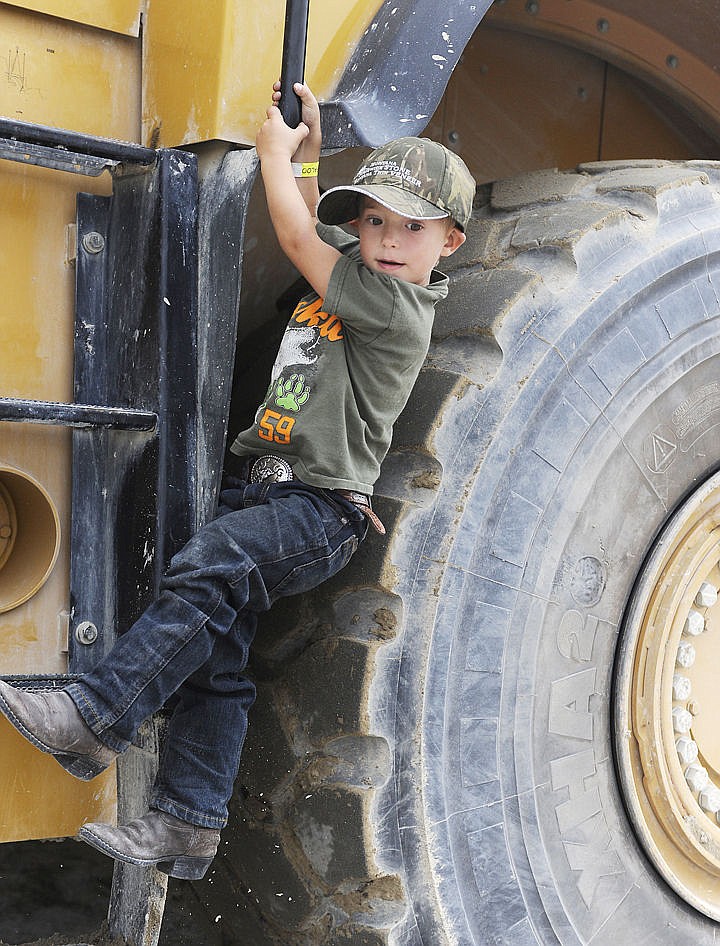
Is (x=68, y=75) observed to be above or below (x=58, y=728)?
above

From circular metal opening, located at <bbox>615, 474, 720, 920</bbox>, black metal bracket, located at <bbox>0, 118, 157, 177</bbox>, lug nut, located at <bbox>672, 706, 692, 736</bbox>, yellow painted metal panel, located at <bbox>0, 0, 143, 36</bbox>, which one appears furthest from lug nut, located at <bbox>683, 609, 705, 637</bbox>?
yellow painted metal panel, located at <bbox>0, 0, 143, 36</bbox>

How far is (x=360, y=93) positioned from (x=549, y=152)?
85 centimetres

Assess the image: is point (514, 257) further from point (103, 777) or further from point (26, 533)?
point (103, 777)

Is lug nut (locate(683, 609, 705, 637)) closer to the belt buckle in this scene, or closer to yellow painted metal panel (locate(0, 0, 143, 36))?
the belt buckle

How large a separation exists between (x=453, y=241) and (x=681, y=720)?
844 millimetres

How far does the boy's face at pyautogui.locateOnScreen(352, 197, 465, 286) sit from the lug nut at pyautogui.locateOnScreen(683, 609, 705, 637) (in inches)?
27.9

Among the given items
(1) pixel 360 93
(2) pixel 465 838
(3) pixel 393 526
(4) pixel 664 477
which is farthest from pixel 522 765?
(1) pixel 360 93

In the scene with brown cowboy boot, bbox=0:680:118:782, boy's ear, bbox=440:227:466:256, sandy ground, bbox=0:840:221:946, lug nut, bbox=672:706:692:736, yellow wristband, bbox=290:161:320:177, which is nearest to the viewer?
brown cowboy boot, bbox=0:680:118:782

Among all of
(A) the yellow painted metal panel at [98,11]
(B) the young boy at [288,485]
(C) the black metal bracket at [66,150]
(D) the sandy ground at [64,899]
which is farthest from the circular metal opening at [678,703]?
(A) the yellow painted metal panel at [98,11]

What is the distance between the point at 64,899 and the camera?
7.29 ft

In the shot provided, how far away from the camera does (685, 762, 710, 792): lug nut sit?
191 centimetres

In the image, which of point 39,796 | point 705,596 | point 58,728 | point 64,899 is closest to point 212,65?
point 58,728

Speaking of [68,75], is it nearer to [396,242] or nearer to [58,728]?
[396,242]

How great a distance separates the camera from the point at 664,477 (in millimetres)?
1891
